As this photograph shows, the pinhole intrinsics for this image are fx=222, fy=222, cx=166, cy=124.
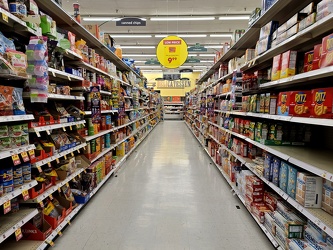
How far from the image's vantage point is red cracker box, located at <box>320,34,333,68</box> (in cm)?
150

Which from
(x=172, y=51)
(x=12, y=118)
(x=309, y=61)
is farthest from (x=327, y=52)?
(x=172, y=51)

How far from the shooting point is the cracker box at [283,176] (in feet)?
6.88

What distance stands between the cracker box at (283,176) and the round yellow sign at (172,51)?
482 centimetres

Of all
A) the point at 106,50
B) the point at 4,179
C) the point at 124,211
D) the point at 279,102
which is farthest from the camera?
the point at 106,50

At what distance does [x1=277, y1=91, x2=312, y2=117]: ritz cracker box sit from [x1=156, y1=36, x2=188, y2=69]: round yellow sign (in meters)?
4.60

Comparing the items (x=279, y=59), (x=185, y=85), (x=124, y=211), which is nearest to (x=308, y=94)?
(x=279, y=59)

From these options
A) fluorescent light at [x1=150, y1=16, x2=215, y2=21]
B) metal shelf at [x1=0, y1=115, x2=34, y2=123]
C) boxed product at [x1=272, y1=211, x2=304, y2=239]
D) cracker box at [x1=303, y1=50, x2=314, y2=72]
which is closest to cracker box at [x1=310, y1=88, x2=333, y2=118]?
cracker box at [x1=303, y1=50, x2=314, y2=72]

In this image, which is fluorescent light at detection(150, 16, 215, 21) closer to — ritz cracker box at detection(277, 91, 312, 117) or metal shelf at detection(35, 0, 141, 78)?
→ metal shelf at detection(35, 0, 141, 78)

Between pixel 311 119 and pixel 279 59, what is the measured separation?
2.87 feet

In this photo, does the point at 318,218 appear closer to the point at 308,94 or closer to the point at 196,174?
the point at 308,94

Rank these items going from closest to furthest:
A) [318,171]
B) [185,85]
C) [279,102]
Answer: [318,171] < [279,102] < [185,85]

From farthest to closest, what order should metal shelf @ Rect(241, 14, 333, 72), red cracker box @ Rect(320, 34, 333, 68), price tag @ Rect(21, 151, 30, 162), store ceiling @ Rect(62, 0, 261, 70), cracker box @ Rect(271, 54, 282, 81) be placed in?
store ceiling @ Rect(62, 0, 261, 70) < cracker box @ Rect(271, 54, 282, 81) < price tag @ Rect(21, 151, 30, 162) < metal shelf @ Rect(241, 14, 333, 72) < red cracker box @ Rect(320, 34, 333, 68)

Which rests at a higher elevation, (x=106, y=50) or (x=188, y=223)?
(x=106, y=50)

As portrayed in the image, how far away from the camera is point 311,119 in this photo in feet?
5.45
